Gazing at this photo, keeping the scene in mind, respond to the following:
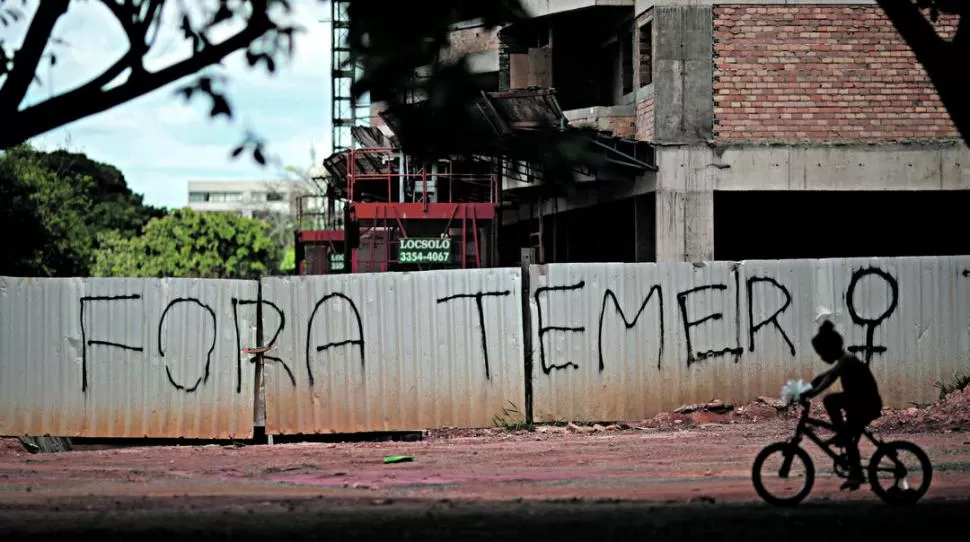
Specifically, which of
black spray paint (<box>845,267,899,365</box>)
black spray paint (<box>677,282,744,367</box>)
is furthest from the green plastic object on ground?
black spray paint (<box>845,267,899,365</box>)

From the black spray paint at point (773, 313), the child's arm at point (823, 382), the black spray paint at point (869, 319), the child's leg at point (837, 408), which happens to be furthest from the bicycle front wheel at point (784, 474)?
the black spray paint at point (869, 319)

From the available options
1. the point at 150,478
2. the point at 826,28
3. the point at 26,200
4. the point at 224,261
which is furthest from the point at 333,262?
the point at 224,261

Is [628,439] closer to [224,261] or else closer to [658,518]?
[658,518]

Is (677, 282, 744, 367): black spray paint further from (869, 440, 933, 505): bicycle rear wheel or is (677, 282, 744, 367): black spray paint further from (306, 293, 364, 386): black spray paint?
(869, 440, 933, 505): bicycle rear wheel

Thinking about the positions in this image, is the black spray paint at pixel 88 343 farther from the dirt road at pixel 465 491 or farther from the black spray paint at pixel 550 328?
the black spray paint at pixel 550 328

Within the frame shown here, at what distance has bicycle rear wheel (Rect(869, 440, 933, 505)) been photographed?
29.6ft

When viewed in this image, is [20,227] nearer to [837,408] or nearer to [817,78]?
[817,78]

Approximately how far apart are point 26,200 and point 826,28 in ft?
100

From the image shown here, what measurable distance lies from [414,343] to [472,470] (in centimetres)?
318

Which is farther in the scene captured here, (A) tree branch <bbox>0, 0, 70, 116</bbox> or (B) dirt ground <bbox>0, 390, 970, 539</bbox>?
(B) dirt ground <bbox>0, 390, 970, 539</bbox>

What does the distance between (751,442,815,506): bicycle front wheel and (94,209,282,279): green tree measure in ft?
235

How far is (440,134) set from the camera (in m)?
5.97

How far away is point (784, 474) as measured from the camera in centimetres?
908

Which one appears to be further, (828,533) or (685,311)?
(685,311)
